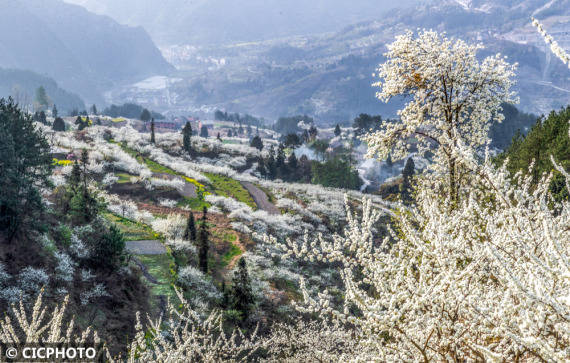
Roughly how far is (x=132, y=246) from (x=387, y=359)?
2376cm

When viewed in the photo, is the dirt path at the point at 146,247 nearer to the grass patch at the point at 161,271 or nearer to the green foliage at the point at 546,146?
the grass patch at the point at 161,271

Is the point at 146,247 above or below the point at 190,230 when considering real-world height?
above

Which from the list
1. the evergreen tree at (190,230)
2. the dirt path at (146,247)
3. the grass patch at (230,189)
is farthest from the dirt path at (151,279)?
the grass patch at (230,189)

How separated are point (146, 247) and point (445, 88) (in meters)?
21.7

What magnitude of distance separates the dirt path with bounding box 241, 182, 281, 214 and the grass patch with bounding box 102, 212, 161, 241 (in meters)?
20.3

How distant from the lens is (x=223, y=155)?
8256cm

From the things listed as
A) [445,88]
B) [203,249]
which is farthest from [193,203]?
[445,88]

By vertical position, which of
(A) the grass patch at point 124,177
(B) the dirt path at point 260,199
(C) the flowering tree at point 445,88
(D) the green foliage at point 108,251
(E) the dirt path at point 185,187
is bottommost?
(B) the dirt path at point 260,199

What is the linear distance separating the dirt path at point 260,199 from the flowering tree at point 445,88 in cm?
3760

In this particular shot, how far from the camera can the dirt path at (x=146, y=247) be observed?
2447cm

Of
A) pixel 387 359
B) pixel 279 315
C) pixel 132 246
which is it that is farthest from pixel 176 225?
pixel 387 359

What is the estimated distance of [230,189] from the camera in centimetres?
5481

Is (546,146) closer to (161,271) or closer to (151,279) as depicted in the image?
(161,271)

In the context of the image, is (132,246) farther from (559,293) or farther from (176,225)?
(559,293)
